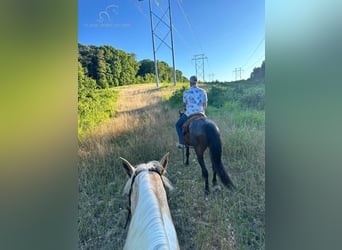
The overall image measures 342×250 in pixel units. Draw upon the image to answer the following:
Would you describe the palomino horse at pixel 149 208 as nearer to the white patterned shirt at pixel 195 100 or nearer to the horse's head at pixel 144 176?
the horse's head at pixel 144 176

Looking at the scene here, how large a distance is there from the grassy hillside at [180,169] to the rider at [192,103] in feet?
0.10

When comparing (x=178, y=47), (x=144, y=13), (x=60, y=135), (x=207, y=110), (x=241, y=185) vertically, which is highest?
(x=144, y=13)

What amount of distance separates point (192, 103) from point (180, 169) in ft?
1.10

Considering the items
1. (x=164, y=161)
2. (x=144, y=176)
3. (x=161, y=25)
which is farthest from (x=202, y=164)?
(x=161, y=25)

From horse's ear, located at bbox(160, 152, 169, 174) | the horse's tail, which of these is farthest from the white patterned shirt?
horse's ear, located at bbox(160, 152, 169, 174)

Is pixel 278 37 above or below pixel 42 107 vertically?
above

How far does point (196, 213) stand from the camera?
1289 millimetres

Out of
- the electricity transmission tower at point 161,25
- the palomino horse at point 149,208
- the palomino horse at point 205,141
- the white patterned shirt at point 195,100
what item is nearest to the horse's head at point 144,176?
the palomino horse at point 149,208

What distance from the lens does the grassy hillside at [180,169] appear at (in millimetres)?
1264

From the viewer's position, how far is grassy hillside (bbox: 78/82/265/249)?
49.8 inches

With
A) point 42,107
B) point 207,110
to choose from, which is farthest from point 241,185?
point 42,107

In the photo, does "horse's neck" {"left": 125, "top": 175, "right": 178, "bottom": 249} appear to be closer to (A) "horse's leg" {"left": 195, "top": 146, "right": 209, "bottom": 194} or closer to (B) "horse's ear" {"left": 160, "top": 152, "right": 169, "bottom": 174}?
(B) "horse's ear" {"left": 160, "top": 152, "right": 169, "bottom": 174}

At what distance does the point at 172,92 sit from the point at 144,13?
426 mm

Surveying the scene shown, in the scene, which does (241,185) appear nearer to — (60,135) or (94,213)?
(94,213)
